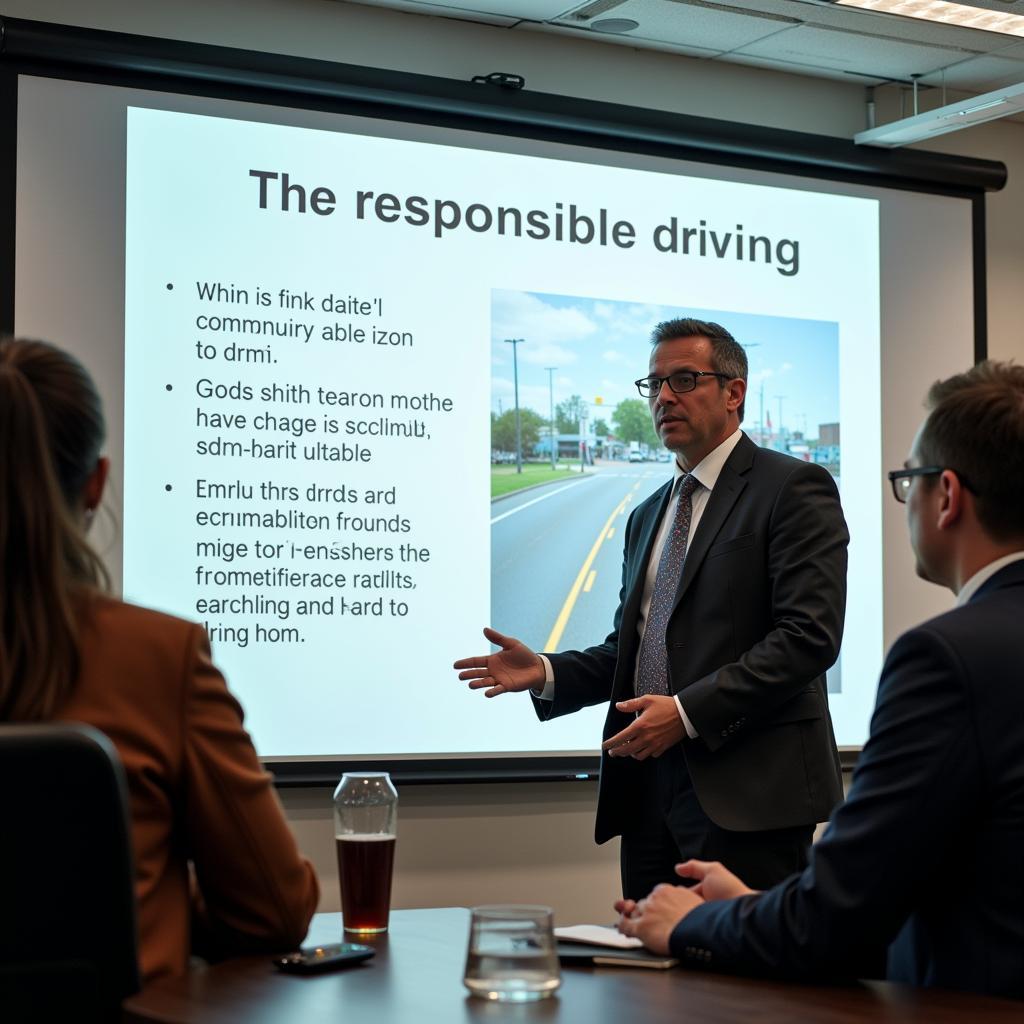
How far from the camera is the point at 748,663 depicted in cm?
277

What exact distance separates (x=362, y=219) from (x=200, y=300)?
0.56 metres

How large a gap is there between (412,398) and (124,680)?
2.84m

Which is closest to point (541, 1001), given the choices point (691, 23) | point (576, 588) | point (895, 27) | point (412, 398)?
point (412, 398)

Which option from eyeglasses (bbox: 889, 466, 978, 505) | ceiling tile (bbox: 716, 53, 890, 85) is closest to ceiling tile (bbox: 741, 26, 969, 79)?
ceiling tile (bbox: 716, 53, 890, 85)

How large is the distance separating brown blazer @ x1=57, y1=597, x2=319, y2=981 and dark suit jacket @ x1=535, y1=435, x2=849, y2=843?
142 cm

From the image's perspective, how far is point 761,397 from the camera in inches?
187

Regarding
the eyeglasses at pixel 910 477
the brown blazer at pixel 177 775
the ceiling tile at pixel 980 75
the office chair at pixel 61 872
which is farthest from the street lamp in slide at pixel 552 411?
the office chair at pixel 61 872

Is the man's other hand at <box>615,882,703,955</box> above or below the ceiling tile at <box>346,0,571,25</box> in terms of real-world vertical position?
below

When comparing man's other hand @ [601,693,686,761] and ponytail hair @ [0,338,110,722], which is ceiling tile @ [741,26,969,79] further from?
ponytail hair @ [0,338,110,722]

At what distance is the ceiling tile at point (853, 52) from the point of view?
4.62 metres

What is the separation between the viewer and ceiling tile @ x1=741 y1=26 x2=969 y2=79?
4.62 m

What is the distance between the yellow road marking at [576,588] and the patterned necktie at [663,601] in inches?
50.5

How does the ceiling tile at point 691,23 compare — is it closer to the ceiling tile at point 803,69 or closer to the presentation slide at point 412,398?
the ceiling tile at point 803,69

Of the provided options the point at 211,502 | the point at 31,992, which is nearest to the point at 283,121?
the point at 211,502
